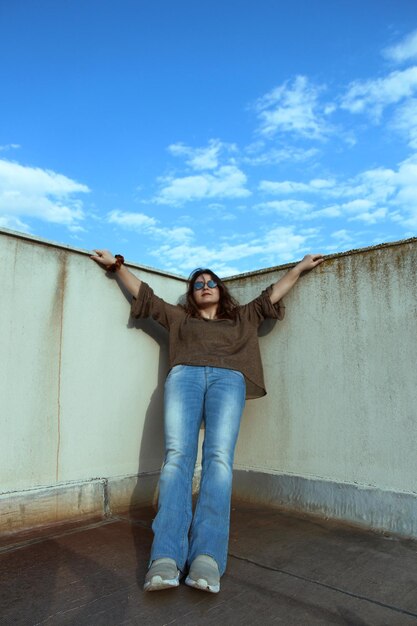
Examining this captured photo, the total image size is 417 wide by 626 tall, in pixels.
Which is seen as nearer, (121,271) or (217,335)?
(217,335)

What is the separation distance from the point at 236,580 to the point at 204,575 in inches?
7.3

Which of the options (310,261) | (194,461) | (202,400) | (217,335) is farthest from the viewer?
(310,261)

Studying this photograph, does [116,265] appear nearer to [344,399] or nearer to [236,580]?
[344,399]

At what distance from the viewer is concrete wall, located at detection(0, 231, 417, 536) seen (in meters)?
2.62

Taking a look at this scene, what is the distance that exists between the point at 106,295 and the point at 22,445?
1.09 meters

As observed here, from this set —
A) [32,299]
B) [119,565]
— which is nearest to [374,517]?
[119,565]

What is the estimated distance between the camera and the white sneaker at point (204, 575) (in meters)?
1.89

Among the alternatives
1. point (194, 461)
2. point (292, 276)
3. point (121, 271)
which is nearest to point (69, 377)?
point (121, 271)

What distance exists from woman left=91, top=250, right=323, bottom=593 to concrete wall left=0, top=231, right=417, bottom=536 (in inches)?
9.0

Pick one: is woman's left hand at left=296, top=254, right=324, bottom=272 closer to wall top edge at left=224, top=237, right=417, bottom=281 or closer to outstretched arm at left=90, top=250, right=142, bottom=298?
wall top edge at left=224, top=237, right=417, bottom=281

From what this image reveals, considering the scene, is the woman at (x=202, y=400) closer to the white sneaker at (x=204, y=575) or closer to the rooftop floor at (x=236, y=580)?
the white sneaker at (x=204, y=575)

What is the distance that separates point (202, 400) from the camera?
9.04 ft

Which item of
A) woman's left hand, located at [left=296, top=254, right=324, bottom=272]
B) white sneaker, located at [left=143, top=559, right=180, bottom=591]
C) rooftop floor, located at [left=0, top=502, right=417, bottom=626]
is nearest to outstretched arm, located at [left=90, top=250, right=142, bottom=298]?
woman's left hand, located at [left=296, top=254, right=324, bottom=272]

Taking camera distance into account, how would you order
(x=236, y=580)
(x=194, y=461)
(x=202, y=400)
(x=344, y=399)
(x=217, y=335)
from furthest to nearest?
(x=217, y=335) → (x=344, y=399) → (x=202, y=400) → (x=194, y=461) → (x=236, y=580)
